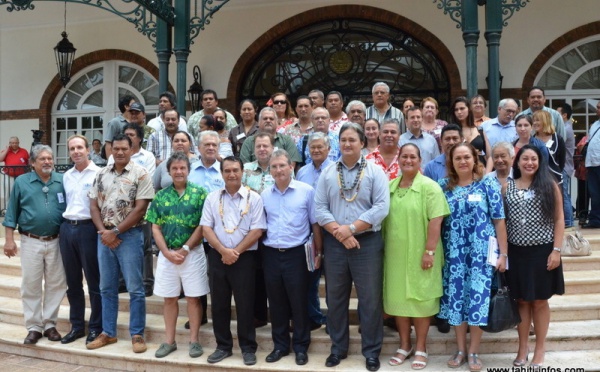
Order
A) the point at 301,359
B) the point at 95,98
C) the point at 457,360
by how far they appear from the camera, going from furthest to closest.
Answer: the point at 95,98 → the point at 301,359 → the point at 457,360

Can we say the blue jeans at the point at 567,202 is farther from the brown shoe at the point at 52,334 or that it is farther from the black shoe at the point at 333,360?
the brown shoe at the point at 52,334

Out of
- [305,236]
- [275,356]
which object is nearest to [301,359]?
[275,356]

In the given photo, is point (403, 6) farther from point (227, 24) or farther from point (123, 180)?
point (123, 180)

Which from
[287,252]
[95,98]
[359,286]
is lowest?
[359,286]

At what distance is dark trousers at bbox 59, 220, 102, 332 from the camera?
4957 mm

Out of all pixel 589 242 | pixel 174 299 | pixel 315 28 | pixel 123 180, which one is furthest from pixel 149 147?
pixel 315 28

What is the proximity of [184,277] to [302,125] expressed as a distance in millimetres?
2207

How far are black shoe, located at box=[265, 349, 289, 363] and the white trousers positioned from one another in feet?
7.17

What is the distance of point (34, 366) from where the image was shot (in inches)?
194

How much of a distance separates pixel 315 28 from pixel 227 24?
1.84 meters

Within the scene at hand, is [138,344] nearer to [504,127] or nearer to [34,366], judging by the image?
[34,366]

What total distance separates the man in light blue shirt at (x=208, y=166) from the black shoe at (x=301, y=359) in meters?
1.67

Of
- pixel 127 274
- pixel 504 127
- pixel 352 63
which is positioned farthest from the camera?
pixel 352 63

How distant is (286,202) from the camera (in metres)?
4.48
